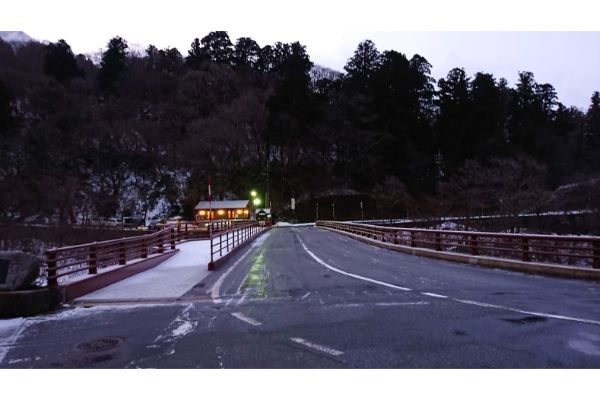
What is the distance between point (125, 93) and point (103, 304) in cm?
11690

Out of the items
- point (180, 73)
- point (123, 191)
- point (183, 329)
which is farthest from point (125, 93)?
point (183, 329)

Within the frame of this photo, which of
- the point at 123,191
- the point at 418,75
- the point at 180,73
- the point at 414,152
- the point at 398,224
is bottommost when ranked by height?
the point at 398,224

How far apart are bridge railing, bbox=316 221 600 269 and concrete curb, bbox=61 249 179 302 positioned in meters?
11.2

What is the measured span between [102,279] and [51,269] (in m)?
2.33

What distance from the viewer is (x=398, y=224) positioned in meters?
76.9

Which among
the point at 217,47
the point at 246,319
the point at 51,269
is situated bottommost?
the point at 246,319

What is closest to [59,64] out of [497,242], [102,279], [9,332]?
[102,279]

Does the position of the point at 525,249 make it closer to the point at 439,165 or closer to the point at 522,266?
the point at 522,266

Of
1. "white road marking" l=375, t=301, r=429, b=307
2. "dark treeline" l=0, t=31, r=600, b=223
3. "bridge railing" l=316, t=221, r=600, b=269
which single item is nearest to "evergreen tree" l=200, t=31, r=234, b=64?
"dark treeline" l=0, t=31, r=600, b=223

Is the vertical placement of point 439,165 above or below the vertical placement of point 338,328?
above

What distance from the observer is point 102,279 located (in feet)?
38.1

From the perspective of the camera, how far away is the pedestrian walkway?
1014 centimetres

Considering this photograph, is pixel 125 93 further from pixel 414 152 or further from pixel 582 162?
pixel 582 162

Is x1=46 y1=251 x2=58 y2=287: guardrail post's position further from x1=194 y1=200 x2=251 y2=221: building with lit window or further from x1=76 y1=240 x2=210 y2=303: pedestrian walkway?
x1=194 y1=200 x2=251 y2=221: building with lit window
